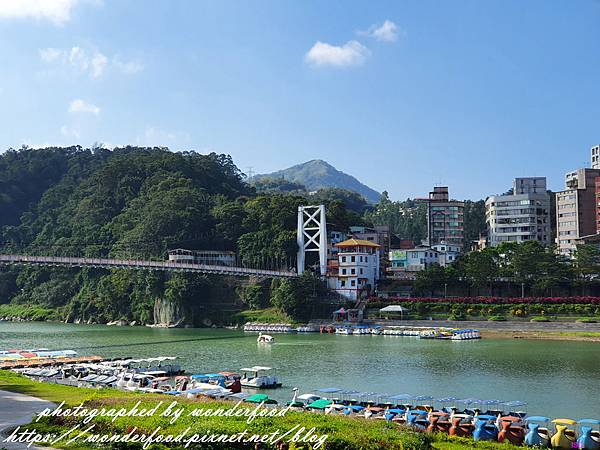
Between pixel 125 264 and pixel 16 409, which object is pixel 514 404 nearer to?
pixel 16 409

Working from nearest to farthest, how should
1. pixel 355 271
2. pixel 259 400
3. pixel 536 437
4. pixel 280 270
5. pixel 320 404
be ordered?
pixel 536 437, pixel 320 404, pixel 259 400, pixel 355 271, pixel 280 270

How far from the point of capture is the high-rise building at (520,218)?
285 feet

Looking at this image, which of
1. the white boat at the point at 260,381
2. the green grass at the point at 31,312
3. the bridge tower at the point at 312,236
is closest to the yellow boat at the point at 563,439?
the white boat at the point at 260,381

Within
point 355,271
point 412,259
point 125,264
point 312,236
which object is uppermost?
point 312,236

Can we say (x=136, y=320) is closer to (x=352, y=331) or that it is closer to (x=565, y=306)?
(x=352, y=331)

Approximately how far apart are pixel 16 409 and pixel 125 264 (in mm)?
41752

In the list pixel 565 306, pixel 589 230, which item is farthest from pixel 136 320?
pixel 589 230

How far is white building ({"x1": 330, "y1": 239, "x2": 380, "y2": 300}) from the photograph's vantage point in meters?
68.6

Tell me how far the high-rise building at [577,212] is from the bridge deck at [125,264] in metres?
33.0

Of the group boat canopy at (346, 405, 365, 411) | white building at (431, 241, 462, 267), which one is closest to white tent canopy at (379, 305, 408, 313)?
white building at (431, 241, 462, 267)

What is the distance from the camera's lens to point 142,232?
8331 cm

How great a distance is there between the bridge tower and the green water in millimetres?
18701

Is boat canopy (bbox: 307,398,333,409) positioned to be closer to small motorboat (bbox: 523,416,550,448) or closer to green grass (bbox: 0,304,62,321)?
small motorboat (bbox: 523,416,550,448)

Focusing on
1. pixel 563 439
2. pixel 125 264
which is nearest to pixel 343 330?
pixel 125 264
